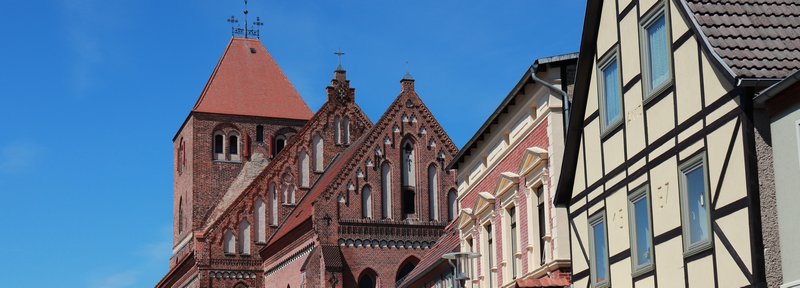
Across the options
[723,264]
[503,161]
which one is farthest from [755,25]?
[503,161]

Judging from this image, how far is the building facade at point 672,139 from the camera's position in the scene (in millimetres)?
17109

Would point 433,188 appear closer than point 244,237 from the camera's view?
Yes

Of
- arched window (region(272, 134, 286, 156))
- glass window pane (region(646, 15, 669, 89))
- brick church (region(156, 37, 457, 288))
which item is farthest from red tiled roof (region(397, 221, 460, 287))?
arched window (region(272, 134, 286, 156))

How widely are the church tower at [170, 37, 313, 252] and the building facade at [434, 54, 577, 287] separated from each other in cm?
4172

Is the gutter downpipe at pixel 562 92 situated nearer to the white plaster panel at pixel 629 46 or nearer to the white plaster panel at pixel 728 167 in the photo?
the white plaster panel at pixel 629 46

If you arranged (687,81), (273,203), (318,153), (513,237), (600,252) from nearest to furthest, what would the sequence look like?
(687,81)
(600,252)
(513,237)
(273,203)
(318,153)

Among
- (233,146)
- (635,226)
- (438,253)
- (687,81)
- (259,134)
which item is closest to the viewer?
(687,81)

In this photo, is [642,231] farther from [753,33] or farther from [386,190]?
[386,190]

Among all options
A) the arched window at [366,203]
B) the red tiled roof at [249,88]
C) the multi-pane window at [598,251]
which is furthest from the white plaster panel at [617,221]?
the red tiled roof at [249,88]

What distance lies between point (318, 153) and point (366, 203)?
7.64 metres

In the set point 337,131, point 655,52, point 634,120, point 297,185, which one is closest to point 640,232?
point 634,120

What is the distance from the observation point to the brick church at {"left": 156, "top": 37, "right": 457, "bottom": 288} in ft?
190

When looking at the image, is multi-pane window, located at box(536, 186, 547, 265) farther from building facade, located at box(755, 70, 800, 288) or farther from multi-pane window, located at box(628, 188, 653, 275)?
building facade, located at box(755, 70, 800, 288)

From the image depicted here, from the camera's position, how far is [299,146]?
6562cm
